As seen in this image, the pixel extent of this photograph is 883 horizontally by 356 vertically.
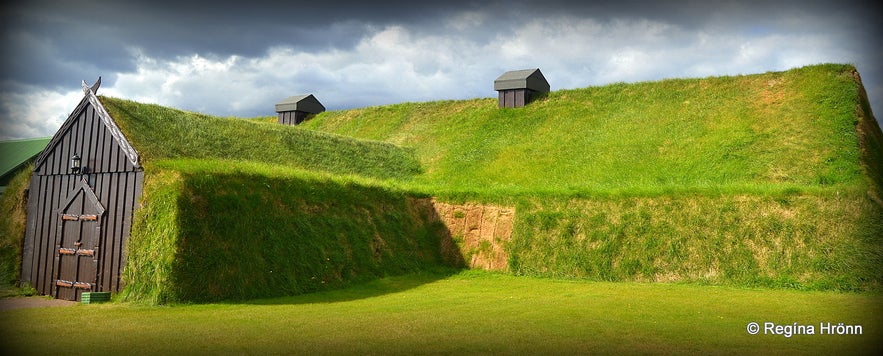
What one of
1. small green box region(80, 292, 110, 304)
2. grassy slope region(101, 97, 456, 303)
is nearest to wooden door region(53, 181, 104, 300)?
small green box region(80, 292, 110, 304)

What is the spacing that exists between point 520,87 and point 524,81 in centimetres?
57

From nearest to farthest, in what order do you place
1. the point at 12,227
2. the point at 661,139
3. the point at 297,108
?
1. the point at 12,227
2. the point at 661,139
3. the point at 297,108

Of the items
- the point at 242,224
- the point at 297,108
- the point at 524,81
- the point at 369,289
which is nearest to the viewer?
the point at 242,224

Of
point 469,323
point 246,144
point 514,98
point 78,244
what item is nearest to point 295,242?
point 78,244

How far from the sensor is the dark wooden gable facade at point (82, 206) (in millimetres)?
22234

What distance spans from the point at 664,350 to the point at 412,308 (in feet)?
28.3

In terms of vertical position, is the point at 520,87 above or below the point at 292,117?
above

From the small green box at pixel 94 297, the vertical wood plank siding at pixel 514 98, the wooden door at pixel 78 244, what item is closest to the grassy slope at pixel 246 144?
the wooden door at pixel 78 244

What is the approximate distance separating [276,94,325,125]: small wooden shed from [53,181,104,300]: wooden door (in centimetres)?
4046

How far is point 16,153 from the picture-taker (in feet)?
133

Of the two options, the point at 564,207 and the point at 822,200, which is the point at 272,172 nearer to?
the point at 564,207

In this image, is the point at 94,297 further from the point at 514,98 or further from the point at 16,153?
the point at 514,98

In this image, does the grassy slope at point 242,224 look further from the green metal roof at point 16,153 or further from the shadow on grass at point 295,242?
the green metal roof at point 16,153

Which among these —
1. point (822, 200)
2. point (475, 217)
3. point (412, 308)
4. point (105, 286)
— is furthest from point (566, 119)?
point (105, 286)
